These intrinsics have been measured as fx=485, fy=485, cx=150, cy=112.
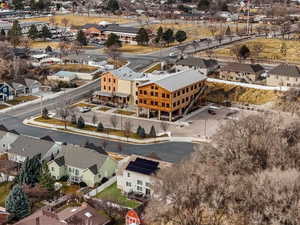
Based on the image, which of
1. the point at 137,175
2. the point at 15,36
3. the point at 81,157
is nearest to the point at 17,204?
the point at 81,157

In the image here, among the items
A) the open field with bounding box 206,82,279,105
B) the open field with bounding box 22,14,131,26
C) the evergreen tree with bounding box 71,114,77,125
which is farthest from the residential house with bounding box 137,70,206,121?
the open field with bounding box 22,14,131,26

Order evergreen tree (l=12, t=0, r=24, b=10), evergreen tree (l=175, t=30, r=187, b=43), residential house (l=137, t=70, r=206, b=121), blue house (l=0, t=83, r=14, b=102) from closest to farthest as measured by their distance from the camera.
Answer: residential house (l=137, t=70, r=206, b=121) → blue house (l=0, t=83, r=14, b=102) → evergreen tree (l=175, t=30, r=187, b=43) → evergreen tree (l=12, t=0, r=24, b=10)

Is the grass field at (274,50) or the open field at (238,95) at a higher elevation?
the grass field at (274,50)

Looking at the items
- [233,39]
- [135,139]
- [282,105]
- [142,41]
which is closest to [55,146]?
[135,139]

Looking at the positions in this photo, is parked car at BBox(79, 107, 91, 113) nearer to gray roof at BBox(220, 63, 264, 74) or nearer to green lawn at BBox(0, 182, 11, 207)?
green lawn at BBox(0, 182, 11, 207)

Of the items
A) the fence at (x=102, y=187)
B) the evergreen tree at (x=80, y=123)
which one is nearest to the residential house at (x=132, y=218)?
the fence at (x=102, y=187)

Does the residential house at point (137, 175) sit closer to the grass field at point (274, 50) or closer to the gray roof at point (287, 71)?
the gray roof at point (287, 71)
